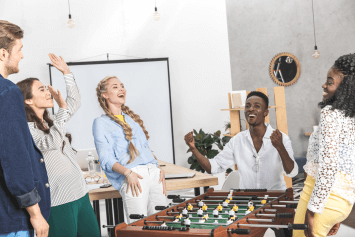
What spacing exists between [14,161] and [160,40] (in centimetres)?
464

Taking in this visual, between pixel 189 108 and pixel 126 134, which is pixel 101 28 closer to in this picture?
pixel 189 108

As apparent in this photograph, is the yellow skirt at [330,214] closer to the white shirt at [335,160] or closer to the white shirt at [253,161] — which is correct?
the white shirt at [335,160]

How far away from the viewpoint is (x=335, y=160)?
1374 mm

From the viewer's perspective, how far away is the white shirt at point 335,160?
138 cm

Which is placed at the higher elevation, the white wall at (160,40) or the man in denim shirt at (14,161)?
the white wall at (160,40)

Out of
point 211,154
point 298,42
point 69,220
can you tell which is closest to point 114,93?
point 69,220

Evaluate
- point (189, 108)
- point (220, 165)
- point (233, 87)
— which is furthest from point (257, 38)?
point (220, 165)

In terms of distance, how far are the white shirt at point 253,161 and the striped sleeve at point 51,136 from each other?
1.24 meters

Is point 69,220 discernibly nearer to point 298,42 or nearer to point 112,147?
point 112,147

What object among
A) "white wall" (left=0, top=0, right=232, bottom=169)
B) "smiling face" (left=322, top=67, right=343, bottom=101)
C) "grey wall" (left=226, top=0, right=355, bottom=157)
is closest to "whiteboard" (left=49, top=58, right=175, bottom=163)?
"white wall" (left=0, top=0, right=232, bottom=169)

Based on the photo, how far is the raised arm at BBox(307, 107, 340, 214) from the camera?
137 cm

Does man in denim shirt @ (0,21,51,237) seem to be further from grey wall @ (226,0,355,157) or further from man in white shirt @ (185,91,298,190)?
grey wall @ (226,0,355,157)

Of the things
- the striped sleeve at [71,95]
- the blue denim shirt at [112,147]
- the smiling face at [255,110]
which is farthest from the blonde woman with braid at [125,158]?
the smiling face at [255,110]

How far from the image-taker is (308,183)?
1.58m
